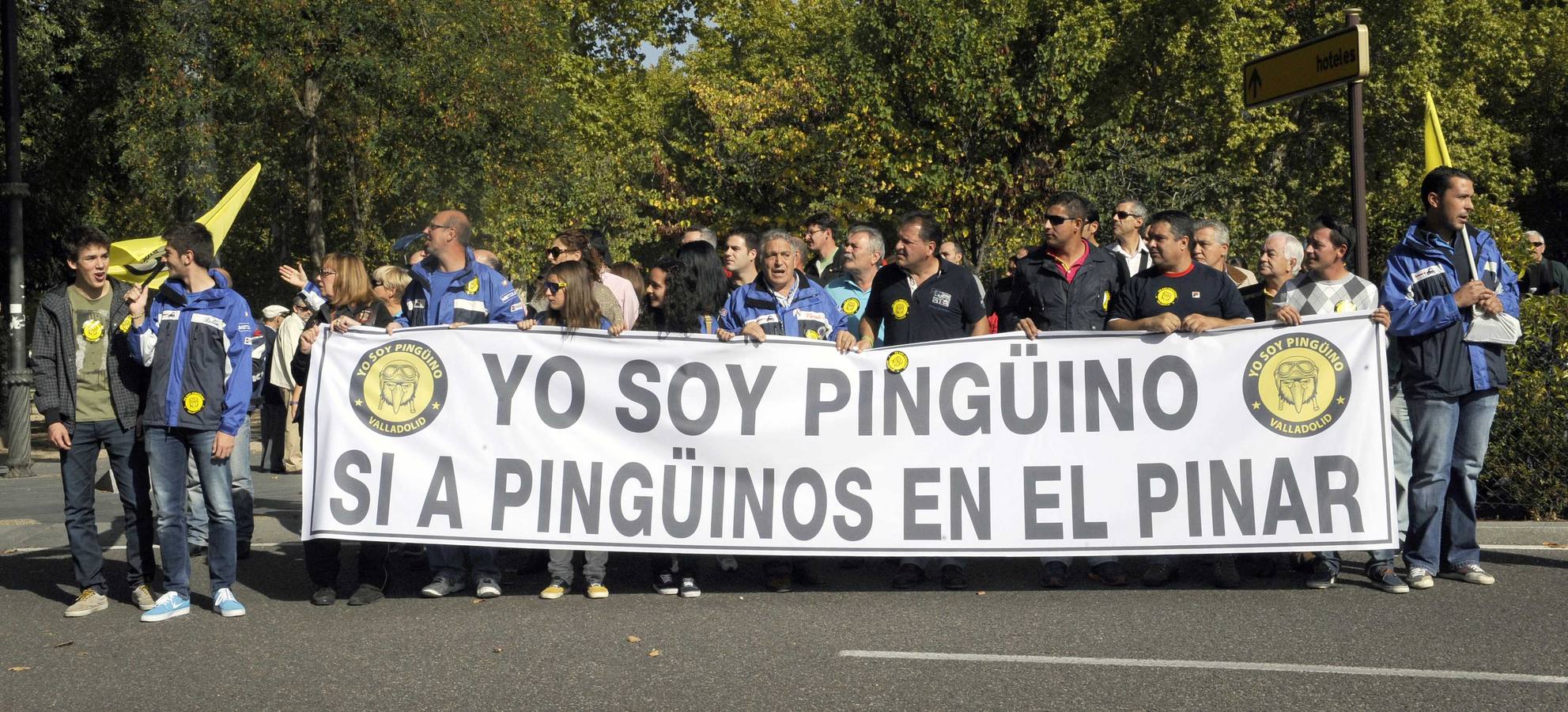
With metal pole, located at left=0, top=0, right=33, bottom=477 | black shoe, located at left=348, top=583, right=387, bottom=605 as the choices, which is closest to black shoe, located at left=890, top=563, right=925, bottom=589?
black shoe, located at left=348, top=583, right=387, bottom=605

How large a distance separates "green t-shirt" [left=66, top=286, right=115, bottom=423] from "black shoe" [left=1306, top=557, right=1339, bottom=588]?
5938 mm

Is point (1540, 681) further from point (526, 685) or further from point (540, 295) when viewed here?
point (540, 295)

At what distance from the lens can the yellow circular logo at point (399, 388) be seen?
755cm

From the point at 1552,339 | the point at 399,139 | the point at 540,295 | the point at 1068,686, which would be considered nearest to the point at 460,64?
the point at 399,139

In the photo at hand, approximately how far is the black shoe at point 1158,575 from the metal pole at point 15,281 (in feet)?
37.9

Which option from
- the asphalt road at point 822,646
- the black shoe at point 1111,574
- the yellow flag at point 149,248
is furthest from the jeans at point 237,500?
the black shoe at point 1111,574

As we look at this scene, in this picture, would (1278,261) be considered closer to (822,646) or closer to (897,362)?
(897,362)

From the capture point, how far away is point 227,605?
708cm

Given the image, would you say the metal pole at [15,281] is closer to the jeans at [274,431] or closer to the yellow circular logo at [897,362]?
the jeans at [274,431]

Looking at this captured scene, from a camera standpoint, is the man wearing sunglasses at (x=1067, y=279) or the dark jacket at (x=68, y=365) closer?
the dark jacket at (x=68, y=365)

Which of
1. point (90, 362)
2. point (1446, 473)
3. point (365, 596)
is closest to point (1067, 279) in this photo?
point (1446, 473)

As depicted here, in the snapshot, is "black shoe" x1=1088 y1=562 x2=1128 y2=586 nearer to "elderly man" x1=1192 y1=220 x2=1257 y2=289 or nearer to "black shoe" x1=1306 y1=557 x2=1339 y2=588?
"black shoe" x1=1306 y1=557 x2=1339 y2=588

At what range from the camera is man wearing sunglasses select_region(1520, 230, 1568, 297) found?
39.3ft

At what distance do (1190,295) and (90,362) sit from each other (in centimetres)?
544
